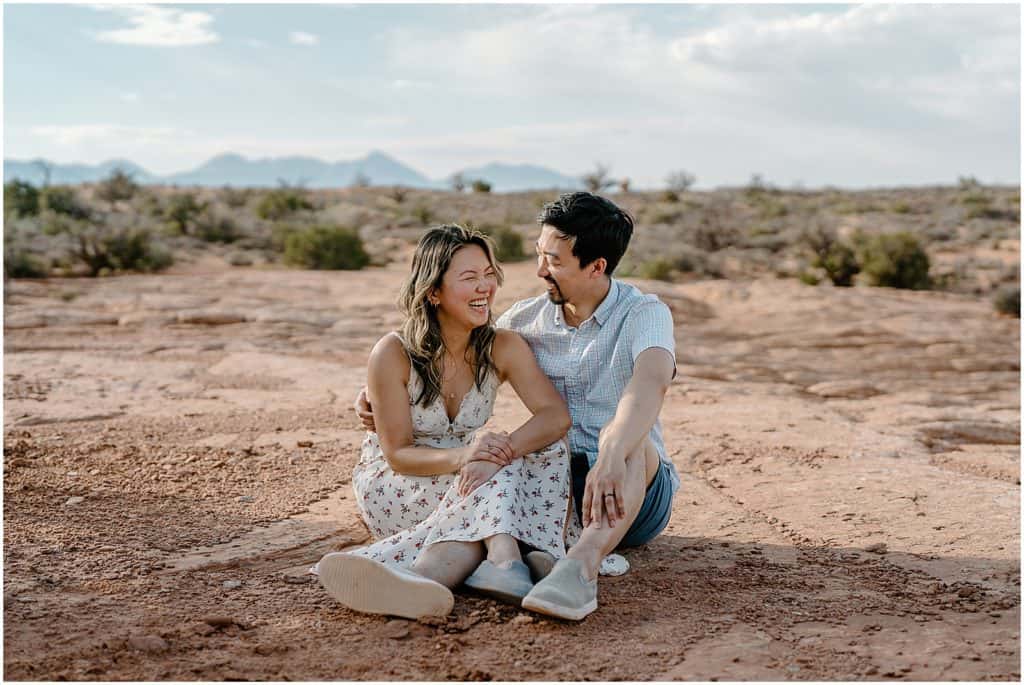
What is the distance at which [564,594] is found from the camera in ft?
9.74

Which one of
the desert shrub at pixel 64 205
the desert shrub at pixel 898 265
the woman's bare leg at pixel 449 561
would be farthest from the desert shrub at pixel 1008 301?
the desert shrub at pixel 64 205

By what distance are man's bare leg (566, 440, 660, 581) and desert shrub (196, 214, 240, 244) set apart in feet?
62.9

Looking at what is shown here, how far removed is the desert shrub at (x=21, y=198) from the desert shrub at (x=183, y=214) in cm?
294

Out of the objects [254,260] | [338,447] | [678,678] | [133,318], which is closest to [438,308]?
[678,678]

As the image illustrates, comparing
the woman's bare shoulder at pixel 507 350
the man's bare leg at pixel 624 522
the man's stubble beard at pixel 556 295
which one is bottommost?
the man's bare leg at pixel 624 522

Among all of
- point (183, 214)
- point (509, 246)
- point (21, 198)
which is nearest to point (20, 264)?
point (509, 246)

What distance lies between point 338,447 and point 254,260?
14.0m

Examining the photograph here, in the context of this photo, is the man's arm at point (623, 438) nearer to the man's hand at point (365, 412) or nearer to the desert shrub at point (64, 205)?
the man's hand at point (365, 412)

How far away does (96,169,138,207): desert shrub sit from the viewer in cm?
3123

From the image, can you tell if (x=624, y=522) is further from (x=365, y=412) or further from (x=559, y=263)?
(x=365, y=412)

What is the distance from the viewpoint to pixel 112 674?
268cm

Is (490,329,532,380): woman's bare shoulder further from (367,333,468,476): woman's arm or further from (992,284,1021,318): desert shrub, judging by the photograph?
(992,284,1021,318): desert shrub

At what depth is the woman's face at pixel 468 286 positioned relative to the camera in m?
3.56

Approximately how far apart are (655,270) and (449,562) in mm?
13181
